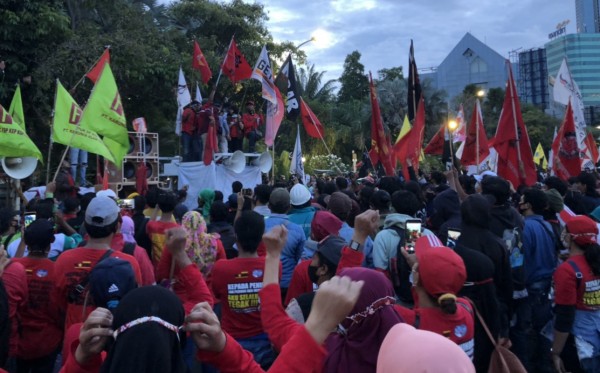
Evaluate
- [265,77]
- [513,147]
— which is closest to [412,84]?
[513,147]

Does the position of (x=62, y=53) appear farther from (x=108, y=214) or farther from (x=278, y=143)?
(x=278, y=143)

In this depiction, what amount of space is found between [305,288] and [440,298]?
116cm

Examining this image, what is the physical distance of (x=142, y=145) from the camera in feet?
51.7

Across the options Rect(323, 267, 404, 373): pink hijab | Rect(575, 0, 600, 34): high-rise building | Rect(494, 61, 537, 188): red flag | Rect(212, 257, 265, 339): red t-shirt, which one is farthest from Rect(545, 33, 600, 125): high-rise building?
Rect(323, 267, 404, 373): pink hijab

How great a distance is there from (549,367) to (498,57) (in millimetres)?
78369

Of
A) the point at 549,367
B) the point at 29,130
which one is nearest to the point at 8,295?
the point at 549,367

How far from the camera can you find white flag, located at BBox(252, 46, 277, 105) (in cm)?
1256

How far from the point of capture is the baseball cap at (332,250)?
11.5 feet

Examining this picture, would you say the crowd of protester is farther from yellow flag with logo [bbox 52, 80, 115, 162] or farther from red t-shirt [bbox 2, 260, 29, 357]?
yellow flag with logo [bbox 52, 80, 115, 162]

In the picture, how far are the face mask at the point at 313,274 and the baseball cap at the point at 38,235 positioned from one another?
Result: 1.96 metres

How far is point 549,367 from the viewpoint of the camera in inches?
200

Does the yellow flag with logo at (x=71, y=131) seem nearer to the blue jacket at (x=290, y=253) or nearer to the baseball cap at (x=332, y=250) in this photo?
the blue jacket at (x=290, y=253)

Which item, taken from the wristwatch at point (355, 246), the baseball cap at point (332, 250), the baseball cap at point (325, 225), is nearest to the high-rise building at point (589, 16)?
the baseball cap at point (325, 225)

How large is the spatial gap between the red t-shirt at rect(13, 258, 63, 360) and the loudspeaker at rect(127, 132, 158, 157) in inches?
464
